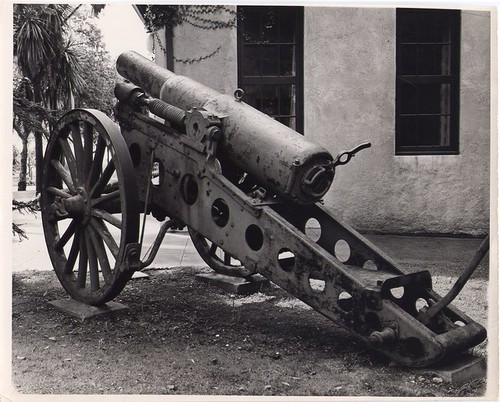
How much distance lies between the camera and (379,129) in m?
8.59

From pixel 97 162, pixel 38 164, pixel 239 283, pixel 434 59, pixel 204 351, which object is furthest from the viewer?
pixel 434 59

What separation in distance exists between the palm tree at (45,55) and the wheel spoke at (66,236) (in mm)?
578


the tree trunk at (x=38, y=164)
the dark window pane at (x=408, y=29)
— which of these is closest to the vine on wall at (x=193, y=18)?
the dark window pane at (x=408, y=29)

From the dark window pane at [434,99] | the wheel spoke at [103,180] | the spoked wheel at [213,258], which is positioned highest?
the dark window pane at [434,99]

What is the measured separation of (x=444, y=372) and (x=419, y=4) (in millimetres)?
2340

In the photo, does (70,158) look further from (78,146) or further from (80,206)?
(80,206)

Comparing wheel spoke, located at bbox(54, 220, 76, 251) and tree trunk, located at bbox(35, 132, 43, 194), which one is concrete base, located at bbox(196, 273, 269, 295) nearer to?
wheel spoke, located at bbox(54, 220, 76, 251)

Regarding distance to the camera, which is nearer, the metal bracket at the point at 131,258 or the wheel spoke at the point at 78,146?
the metal bracket at the point at 131,258

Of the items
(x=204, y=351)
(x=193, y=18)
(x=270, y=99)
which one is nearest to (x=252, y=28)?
(x=193, y=18)

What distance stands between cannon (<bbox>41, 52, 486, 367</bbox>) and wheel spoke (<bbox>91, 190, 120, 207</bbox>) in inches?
0.8

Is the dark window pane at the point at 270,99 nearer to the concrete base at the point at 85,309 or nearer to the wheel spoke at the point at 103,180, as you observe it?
the wheel spoke at the point at 103,180

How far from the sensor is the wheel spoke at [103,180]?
4940mm

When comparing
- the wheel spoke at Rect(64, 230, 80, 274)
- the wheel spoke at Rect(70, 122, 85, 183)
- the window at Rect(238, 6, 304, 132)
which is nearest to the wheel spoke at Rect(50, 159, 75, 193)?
the wheel spoke at Rect(70, 122, 85, 183)

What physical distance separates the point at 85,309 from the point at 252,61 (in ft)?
15.1
